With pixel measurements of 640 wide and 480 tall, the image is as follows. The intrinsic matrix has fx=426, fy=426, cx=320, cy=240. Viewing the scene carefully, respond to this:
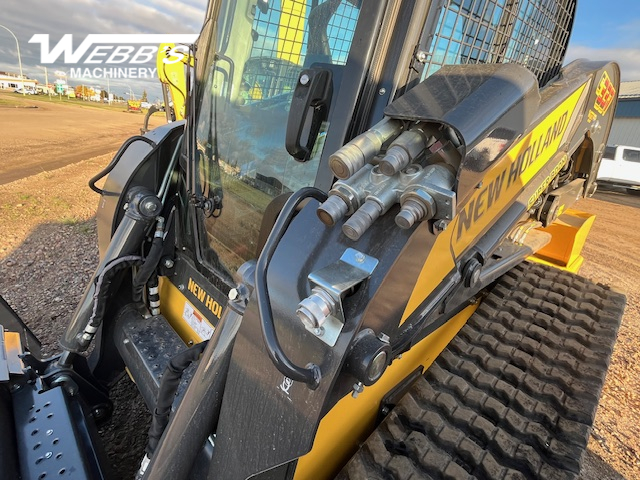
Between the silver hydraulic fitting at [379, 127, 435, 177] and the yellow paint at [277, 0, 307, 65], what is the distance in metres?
0.68

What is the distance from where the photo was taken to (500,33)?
1.54 meters

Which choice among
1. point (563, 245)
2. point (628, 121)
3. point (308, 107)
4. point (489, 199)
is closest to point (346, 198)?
point (308, 107)

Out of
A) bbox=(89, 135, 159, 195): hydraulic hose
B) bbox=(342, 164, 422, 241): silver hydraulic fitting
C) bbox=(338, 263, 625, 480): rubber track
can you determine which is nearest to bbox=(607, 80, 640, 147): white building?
bbox=(338, 263, 625, 480): rubber track

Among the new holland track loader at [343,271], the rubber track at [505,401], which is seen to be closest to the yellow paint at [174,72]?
the new holland track loader at [343,271]

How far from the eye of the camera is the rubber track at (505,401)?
4.17 ft

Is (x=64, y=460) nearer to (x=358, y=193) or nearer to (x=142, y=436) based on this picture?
(x=142, y=436)

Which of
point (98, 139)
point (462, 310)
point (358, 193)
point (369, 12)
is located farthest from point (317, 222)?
point (98, 139)

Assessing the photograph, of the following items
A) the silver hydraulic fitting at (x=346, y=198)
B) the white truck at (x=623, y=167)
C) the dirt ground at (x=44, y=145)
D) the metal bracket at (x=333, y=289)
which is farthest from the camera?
the white truck at (x=623, y=167)

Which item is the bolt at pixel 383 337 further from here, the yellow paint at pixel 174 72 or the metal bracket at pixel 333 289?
the yellow paint at pixel 174 72

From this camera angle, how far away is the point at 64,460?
1485 millimetres

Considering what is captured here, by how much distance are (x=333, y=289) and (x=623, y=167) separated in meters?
16.2

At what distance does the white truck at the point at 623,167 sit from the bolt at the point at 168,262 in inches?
592

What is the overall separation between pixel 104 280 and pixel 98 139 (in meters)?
15.7

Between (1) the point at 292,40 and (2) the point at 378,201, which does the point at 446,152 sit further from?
(1) the point at 292,40
